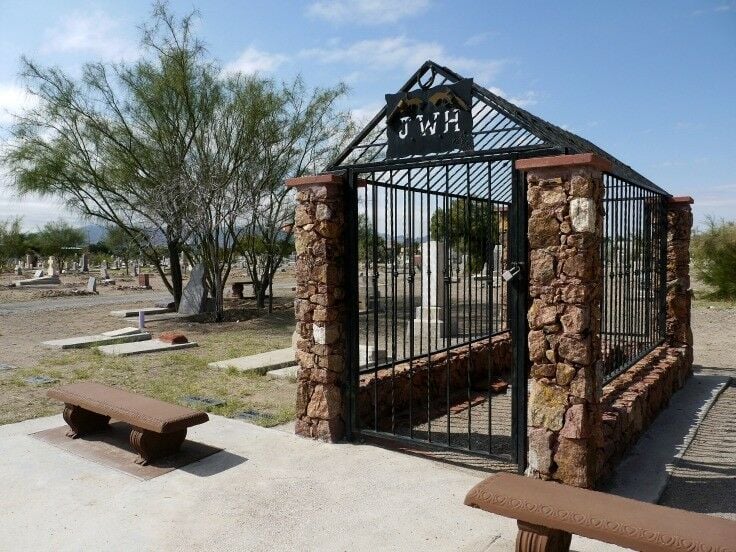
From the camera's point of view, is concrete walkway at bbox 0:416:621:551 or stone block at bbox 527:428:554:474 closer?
concrete walkway at bbox 0:416:621:551

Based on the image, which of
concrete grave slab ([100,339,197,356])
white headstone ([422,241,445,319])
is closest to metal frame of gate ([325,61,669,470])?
white headstone ([422,241,445,319])

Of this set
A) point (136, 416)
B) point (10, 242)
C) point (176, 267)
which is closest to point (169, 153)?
point (176, 267)

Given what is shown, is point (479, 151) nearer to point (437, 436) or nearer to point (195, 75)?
point (437, 436)

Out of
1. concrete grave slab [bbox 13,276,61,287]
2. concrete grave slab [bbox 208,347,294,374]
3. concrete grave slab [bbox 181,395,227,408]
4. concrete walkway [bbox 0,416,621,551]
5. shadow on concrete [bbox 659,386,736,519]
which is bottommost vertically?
shadow on concrete [bbox 659,386,736,519]

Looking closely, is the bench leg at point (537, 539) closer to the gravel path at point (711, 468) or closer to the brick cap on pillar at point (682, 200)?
the gravel path at point (711, 468)

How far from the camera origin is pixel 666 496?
3963 millimetres

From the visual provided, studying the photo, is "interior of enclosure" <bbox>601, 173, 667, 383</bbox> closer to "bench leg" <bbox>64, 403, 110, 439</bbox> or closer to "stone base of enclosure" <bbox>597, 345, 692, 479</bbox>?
"stone base of enclosure" <bbox>597, 345, 692, 479</bbox>

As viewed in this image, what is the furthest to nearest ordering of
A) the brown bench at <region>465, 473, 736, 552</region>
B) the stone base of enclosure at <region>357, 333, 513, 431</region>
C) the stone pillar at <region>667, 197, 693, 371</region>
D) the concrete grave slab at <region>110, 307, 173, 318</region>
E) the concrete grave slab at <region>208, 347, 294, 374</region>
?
the concrete grave slab at <region>110, 307, 173, 318</region> → the concrete grave slab at <region>208, 347, 294, 374</region> → the stone pillar at <region>667, 197, 693, 371</region> → the stone base of enclosure at <region>357, 333, 513, 431</region> → the brown bench at <region>465, 473, 736, 552</region>

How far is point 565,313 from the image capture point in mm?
3736

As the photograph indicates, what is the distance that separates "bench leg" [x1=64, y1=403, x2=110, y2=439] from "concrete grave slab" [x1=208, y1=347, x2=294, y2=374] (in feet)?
9.57

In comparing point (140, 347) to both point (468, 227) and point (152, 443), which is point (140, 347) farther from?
point (468, 227)

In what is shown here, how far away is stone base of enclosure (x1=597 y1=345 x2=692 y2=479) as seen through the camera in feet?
14.1

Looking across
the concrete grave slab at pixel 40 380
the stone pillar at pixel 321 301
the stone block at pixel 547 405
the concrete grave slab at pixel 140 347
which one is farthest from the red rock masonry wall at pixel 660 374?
the concrete grave slab at pixel 140 347

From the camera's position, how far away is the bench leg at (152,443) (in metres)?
4.40
